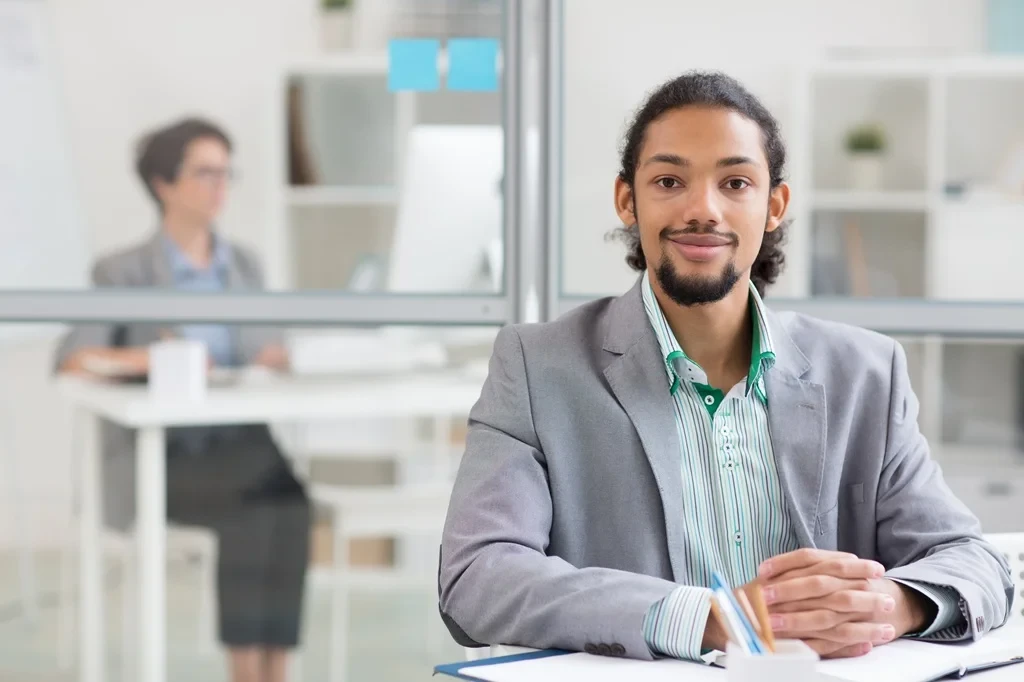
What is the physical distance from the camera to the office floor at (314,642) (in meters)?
2.77

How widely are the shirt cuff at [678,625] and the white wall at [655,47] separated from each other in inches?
55.5

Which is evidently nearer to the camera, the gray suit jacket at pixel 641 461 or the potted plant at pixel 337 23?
the gray suit jacket at pixel 641 461

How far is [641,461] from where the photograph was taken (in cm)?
153

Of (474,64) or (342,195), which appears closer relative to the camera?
(474,64)

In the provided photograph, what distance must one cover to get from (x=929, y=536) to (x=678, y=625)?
485 mm

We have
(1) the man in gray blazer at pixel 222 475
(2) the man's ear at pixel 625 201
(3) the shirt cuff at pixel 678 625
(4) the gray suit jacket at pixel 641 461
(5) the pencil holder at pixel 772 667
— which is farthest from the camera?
(1) the man in gray blazer at pixel 222 475

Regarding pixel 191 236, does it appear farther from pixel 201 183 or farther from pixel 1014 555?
pixel 1014 555

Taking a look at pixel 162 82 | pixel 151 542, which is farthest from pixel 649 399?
pixel 162 82

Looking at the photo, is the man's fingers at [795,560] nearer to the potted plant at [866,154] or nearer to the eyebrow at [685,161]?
the eyebrow at [685,161]

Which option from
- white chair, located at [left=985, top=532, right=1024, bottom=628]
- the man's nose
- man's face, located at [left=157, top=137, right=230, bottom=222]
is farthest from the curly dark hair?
man's face, located at [left=157, top=137, right=230, bottom=222]

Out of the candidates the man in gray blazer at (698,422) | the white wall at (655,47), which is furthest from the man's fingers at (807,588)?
the white wall at (655,47)

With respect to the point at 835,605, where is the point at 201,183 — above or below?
above

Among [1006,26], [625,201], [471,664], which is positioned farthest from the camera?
[1006,26]

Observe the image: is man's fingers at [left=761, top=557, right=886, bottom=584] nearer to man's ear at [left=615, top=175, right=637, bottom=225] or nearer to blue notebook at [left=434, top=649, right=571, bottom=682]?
blue notebook at [left=434, top=649, right=571, bottom=682]
